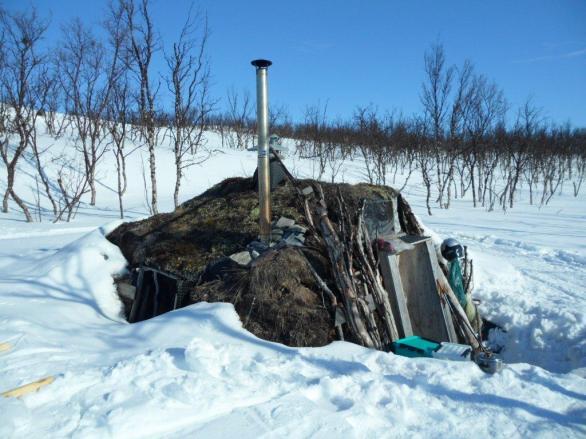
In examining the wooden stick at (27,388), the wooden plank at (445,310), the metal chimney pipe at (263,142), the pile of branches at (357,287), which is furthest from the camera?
the metal chimney pipe at (263,142)

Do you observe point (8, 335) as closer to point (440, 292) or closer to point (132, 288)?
point (132, 288)

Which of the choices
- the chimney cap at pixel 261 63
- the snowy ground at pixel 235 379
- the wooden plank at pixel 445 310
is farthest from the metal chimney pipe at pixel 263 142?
the wooden plank at pixel 445 310

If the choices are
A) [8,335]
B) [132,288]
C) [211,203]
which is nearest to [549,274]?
[211,203]

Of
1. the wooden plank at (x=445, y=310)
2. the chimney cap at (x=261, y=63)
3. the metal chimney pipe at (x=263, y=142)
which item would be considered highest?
the chimney cap at (x=261, y=63)

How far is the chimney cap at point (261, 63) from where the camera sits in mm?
5113

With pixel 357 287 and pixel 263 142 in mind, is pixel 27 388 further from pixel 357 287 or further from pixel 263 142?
pixel 263 142

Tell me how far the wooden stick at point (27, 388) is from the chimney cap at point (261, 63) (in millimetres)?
4123

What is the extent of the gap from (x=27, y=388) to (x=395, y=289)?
3578 millimetres

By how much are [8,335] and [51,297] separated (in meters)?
1.18

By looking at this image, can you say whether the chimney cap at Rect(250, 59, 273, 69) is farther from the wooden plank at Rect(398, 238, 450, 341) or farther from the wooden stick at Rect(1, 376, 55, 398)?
the wooden stick at Rect(1, 376, 55, 398)

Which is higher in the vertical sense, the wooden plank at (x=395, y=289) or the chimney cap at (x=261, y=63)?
the chimney cap at (x=261, y=63)

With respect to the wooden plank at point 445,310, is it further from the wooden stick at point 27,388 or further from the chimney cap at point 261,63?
the wooden stick at point 27,388

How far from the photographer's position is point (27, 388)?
8.46ft

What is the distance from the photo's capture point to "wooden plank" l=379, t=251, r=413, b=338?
4547mm
